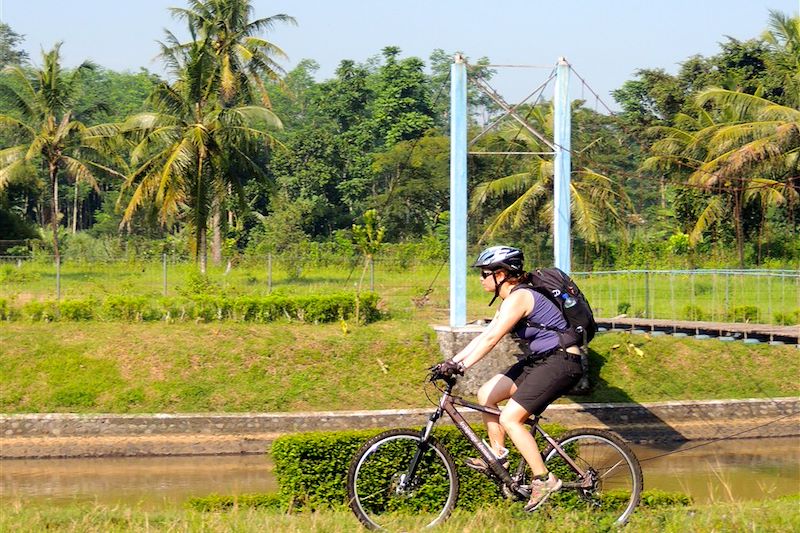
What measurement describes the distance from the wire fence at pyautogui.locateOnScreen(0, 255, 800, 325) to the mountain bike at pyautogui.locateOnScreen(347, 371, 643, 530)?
16501 mm

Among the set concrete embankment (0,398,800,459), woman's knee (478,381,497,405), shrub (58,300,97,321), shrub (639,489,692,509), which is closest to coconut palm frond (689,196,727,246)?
concrete embankment (0,398,800,459)

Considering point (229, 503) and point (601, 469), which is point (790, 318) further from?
point (601, 469)

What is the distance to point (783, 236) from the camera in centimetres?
3628

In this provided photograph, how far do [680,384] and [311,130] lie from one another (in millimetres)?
27183

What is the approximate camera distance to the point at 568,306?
261 inches

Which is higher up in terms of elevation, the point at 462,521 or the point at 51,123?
the point at 51,123

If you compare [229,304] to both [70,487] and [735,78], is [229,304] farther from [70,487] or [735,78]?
[735,78]

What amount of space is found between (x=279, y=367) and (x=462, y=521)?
15070 millimetres

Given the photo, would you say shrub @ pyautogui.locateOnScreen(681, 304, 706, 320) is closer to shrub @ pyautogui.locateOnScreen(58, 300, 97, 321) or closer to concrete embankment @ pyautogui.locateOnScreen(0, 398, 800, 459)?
concrete embankment @ pyautogui.locateOnScreen(0, 398, 800, 459)

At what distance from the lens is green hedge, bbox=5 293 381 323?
23000mm

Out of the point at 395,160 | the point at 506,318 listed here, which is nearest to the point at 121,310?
the point at 506,318

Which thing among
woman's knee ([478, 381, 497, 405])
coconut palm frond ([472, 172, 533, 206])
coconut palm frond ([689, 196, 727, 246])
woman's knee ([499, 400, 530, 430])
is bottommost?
woman's knee ([499, 400, 530, 430])

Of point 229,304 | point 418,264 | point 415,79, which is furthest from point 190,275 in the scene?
point 415,79

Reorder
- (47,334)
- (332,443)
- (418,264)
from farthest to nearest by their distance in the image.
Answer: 1. (418,264)
2. (47,334)
3. (332,443)
